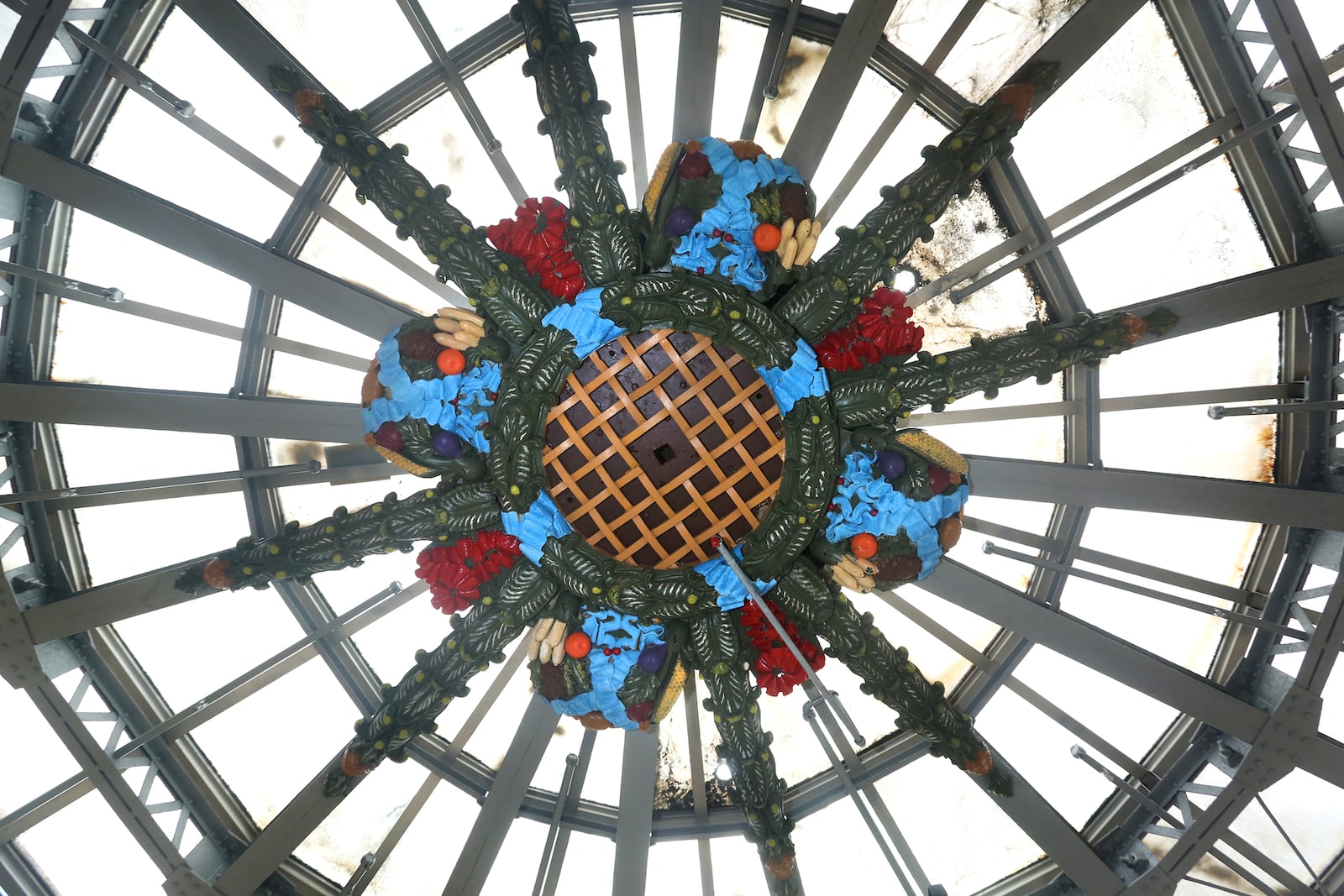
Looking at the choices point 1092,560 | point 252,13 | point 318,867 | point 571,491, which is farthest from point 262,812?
point 1092,560

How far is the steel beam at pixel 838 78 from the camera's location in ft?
22.7

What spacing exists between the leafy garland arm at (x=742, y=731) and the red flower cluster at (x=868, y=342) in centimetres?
244

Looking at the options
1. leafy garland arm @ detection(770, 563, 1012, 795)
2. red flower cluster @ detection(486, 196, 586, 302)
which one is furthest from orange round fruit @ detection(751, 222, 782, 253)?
leafy garland arm @ detection(770, 563, 1012, 795)

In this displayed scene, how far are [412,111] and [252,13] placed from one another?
66.3 inches

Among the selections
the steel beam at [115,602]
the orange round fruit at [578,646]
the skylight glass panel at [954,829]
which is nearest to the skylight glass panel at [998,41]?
the orange round fruit at [578,646]

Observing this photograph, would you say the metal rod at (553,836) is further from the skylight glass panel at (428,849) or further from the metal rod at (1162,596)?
the metal rod at (1162,596)

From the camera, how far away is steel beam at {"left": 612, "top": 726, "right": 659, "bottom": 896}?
910 centimetres

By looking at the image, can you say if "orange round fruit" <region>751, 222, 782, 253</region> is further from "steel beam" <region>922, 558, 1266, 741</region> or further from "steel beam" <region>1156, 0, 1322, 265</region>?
"steel beam" <region>1156, 0, 1322, 265</region>

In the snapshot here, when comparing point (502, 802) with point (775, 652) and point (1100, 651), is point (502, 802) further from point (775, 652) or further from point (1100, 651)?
point (1100, 651)

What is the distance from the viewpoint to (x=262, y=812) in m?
9.94

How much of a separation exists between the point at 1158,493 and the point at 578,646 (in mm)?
5830

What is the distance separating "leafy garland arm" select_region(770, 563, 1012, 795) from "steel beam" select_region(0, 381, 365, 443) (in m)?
4.55

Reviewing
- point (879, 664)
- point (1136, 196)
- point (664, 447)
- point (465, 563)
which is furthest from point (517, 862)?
point (1136, 196)

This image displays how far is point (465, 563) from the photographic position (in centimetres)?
702
